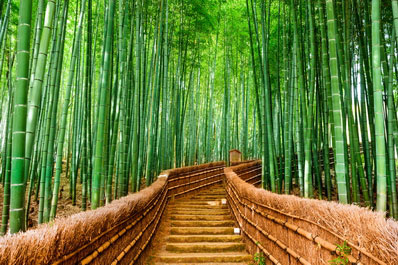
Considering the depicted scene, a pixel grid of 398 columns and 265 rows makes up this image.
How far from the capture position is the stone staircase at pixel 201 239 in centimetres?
309

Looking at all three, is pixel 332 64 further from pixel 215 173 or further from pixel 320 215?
pixel 215 173

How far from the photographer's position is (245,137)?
34.3ft

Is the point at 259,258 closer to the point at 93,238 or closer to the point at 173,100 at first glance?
the point at 93,238

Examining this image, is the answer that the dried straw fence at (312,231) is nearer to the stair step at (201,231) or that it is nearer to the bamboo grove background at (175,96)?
the stair step at (201,231)

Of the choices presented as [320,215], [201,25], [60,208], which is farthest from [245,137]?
[320,215]

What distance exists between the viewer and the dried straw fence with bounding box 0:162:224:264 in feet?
3.51

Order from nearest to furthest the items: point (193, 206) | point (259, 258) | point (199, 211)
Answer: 1. point (259, 258)
2. point (199, 211)
3. point (193, 206)

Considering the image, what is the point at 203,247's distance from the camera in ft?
11.0

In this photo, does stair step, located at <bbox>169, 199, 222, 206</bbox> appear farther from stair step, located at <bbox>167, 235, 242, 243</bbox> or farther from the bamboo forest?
stair step, located at <bbox>167, 235, 242, 243</bbox>

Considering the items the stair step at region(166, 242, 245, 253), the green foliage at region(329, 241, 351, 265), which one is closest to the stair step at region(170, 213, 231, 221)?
the stair step at region(166, 242, 245, 253)

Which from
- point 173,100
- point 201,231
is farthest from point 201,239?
point 173,100

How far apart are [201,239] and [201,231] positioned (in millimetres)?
256

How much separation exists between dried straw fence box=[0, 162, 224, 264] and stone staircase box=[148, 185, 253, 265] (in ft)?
0.94

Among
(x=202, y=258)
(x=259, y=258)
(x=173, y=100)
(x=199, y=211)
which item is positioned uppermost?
(x=173, y=100)
